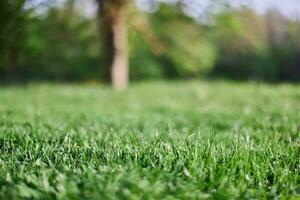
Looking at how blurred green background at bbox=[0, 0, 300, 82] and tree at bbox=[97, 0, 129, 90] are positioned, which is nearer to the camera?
tree at bbox=[97, 0, 129, 90]

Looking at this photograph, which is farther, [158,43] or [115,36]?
[158,43]

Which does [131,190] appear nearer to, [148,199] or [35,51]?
[148,199]

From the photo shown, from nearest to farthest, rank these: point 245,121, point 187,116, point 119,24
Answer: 1. point 245,121
2. point 187,116
3. point 119,24

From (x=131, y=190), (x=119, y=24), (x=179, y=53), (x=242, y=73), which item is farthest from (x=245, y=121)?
(x=242, y=73)

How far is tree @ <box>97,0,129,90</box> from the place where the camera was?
581 inches

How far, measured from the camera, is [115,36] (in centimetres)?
1526

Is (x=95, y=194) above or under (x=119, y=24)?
under

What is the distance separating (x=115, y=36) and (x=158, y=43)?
403 cm

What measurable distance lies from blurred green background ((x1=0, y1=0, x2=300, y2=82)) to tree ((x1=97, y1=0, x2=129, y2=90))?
0.82m

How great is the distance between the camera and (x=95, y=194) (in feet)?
8.66

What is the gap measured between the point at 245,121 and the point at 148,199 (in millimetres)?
4518

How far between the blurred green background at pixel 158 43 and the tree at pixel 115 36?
0.82 m

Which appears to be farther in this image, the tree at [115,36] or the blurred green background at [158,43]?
the blurred green background at [158,43]

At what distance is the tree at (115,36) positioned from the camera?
14750mm
